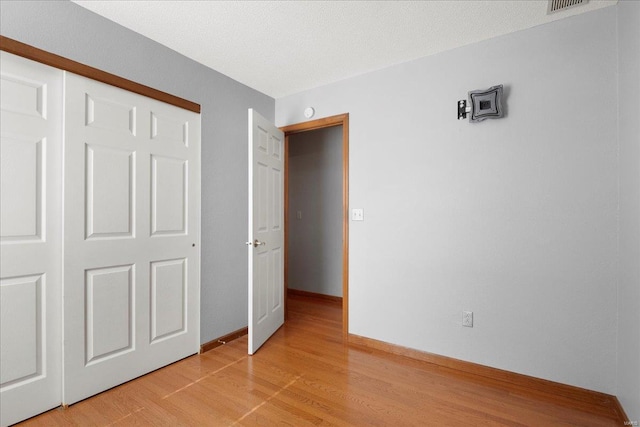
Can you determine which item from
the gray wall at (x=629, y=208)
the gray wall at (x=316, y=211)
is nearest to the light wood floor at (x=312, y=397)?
the gray wall at (x=629, y=208)

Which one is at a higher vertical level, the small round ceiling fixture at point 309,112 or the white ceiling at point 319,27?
the white ceiling at point 319,27

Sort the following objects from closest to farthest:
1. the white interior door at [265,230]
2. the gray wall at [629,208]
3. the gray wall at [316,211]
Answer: the gray wall at [629,208] < the white interior door at [265,230] < the gray wall at [316,211]

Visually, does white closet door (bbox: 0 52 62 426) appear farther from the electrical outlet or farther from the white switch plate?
the electrical outlet

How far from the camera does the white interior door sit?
262 cm

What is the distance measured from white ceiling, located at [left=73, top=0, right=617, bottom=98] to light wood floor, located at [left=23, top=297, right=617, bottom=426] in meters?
2.41

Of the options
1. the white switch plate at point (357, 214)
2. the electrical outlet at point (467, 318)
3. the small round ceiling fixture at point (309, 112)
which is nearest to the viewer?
the electrical outlet at point (467, 318)

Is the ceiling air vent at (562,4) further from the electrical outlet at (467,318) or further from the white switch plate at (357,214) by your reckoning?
the electrical outlet at (467,318)

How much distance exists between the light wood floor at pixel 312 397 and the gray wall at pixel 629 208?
336 millimetres

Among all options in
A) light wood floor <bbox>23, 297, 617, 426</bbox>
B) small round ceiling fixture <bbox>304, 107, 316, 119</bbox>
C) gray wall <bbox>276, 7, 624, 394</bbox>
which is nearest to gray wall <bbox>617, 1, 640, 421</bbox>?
gray wall <bbox>276, 7, 624, 394</bbox>

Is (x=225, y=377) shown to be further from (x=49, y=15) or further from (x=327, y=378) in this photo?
(x=49, y=15)

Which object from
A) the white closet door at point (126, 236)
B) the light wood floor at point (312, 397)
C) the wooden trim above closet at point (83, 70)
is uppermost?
the wooden trim above closet at point (83, 70)

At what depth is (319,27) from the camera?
85.1 inches

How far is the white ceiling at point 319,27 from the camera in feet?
6.36

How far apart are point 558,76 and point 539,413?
210 centimetres
